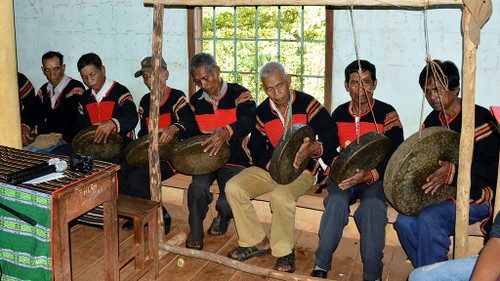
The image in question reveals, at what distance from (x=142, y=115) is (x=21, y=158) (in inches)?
64.9

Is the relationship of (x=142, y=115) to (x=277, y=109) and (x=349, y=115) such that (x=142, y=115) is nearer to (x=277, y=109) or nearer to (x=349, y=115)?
(x=277, y=109)

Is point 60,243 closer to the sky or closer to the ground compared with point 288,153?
closer to the ground

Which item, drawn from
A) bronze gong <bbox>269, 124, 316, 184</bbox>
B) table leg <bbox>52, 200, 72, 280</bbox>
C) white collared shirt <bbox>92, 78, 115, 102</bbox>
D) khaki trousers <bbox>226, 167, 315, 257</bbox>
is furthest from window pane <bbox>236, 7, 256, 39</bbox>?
table leg <bbox>52, 200, 72, 280</bbox>

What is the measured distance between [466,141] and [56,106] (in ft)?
13.2

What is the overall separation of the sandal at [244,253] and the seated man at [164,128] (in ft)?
2.67

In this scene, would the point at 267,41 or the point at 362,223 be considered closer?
the point at 362,223

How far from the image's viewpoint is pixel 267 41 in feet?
18.1

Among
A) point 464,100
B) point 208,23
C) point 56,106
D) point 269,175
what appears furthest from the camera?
A: point 56,106

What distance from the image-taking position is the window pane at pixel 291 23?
5.41 metres

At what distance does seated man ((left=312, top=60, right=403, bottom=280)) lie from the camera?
4012 millimetres

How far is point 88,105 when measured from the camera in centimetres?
549

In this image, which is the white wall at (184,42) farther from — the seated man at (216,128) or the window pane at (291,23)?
the seated man at (216,128)

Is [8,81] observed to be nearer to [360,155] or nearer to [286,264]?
[286,264]

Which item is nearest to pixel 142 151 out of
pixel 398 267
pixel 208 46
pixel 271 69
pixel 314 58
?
pixel 271 69
